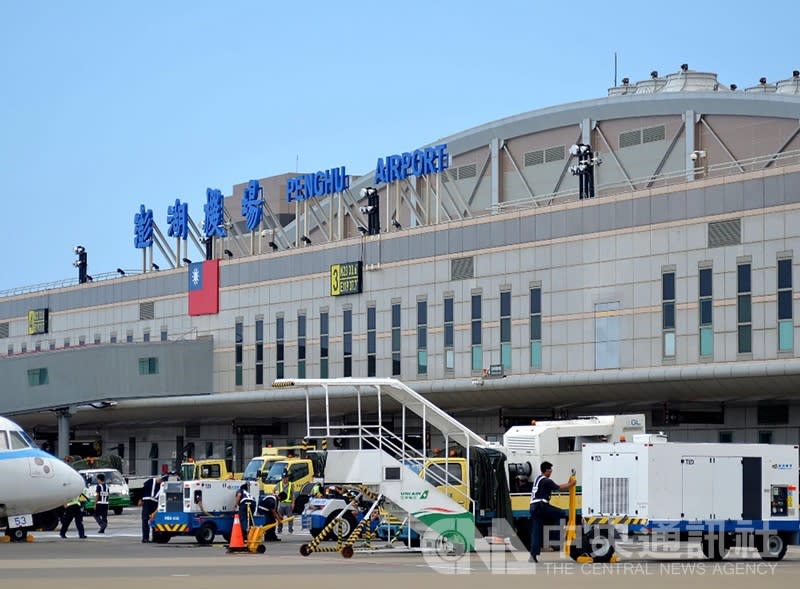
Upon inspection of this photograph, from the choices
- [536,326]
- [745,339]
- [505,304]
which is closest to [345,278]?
[505,304]

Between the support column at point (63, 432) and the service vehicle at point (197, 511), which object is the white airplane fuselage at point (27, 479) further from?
the support column at point (63, 432)

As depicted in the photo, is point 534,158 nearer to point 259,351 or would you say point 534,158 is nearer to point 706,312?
point 259,351

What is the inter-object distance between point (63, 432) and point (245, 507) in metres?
47.1

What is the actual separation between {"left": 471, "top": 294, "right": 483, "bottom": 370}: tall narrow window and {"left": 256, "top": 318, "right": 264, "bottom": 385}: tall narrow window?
16.0m

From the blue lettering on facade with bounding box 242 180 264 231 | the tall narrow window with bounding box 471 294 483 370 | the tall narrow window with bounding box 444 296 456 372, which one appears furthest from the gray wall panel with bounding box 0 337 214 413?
→ the tall narrow window with bounding box 471 294 483 370

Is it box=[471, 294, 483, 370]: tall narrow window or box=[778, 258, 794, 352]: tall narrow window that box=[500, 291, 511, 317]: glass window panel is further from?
box=[778, 258, 794, 352]: tall narrow window

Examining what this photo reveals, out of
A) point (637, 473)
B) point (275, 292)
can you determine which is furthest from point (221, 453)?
point (637, 473)

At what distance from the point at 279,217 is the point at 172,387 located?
22.1 m

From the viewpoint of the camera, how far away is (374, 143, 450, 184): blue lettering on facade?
7219cm

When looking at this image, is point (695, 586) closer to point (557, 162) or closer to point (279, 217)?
point (557, 162)

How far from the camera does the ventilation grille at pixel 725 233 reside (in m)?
56.2

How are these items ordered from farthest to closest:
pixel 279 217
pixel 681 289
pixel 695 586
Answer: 1. pixel 279 217
2. pixel 681 289
3. pixel 695 586

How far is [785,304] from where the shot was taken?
5462 cm

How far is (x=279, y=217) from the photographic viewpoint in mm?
103062
